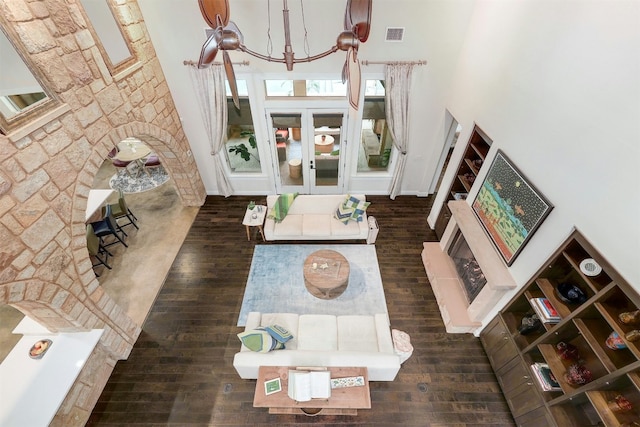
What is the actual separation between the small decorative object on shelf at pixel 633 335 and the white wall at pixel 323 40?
4.42 m

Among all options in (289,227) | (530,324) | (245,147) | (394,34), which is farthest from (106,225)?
(530,324)

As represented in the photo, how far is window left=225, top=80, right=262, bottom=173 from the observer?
5.84 m

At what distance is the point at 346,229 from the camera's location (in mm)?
5543

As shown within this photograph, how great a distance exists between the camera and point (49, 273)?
2926 millimetres

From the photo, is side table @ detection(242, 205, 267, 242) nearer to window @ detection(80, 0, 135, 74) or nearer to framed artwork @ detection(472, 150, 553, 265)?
window @ detection(80, 0, 135, 74)

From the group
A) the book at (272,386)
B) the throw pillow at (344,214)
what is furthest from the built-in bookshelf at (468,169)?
the book at (272,386)

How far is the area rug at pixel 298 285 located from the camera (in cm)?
463

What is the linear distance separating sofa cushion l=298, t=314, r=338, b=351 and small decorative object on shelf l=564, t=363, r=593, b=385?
98.9 inches

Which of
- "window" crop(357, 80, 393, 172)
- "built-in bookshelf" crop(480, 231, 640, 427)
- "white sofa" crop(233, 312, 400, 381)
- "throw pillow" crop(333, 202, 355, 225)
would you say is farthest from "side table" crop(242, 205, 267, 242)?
"built-in bookshelf" crop(480, 231, 640, 427)

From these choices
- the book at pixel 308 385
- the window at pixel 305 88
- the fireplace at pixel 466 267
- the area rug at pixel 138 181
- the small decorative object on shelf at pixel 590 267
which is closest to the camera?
the small decorative object on shelf at pixel 590 267

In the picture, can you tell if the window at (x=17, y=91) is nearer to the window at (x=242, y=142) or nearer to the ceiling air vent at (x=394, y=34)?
A: the window at (x=242, y=142)

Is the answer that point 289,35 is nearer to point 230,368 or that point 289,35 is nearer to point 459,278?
point 230,368

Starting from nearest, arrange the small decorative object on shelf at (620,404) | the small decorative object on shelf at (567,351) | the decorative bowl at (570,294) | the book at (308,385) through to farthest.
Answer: the small decorative object on shelf at (620,404)
the decorative bowl at (570,294)
the small decorative object on shelf at (567,351)
the book at (308,385)

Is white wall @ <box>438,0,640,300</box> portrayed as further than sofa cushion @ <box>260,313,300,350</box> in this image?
No
